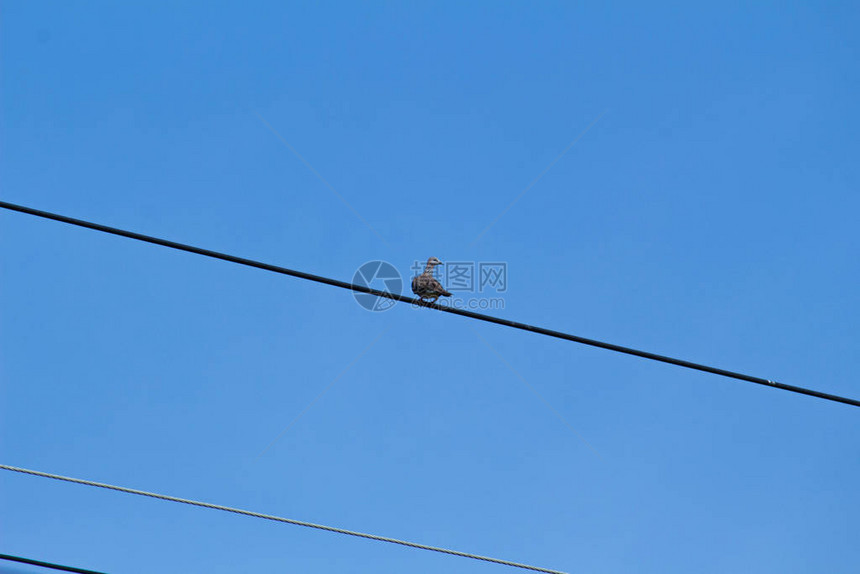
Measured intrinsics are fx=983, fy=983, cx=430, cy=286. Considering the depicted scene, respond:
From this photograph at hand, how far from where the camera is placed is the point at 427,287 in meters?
15.0

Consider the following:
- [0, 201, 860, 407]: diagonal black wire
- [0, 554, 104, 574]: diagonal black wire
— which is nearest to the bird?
[0, 201, 860, 407]: diagonal black wire

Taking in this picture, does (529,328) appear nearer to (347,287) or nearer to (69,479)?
(347,287)

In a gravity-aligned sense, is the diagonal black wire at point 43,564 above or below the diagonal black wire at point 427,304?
below

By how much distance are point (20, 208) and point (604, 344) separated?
22.1 ft

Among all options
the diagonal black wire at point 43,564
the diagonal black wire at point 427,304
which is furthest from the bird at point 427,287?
the diagonal black wire at point 43,564

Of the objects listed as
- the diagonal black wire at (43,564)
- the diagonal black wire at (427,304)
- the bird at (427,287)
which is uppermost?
the bird at (427,287)

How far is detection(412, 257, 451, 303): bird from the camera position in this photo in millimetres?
14930

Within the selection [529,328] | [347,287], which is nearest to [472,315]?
[529,328]

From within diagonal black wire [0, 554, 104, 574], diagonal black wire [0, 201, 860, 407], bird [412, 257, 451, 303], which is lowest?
diagonal black wire [0, 554, 104, 574]

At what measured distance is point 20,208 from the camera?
10781mm

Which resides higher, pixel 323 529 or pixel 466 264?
pixel 466 264

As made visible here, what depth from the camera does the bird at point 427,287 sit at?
588 inches

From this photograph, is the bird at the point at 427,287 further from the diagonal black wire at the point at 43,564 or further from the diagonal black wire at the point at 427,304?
the diagonal black wire at the point at 43,564

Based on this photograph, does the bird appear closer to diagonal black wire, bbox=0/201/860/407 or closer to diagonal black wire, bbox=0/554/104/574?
diagonal black wire, bbox=0/201/860/407
